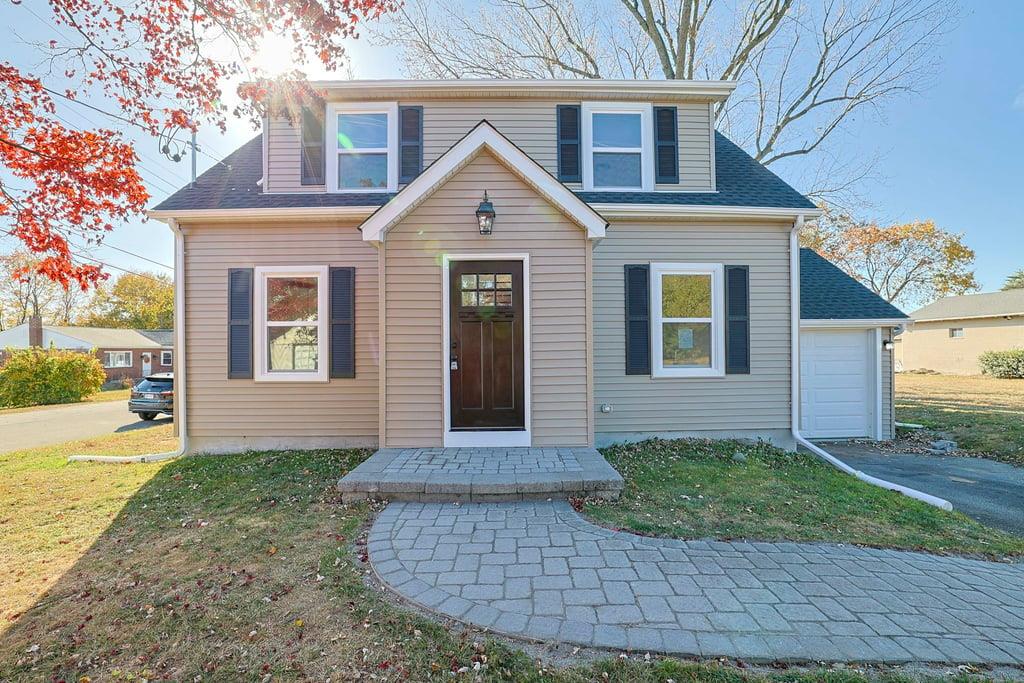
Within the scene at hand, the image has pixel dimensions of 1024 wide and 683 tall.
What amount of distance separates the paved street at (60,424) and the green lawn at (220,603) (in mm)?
6476

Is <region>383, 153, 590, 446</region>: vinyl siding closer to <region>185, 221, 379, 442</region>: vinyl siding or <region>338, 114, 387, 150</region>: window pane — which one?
<region>185, 221, 379, 442</region>: vinyl siding

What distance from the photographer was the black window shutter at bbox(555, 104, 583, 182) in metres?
7.16

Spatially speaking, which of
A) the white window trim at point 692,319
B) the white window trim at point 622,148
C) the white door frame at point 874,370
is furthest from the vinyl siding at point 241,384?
the white door frame at point 874,370

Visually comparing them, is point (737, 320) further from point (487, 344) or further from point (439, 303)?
point (439, 303)

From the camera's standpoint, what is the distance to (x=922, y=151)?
17.2m

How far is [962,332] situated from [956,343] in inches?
26.6

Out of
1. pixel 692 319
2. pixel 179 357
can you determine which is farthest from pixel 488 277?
pixel 179 357

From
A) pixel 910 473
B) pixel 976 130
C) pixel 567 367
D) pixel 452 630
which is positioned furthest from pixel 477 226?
pixel 976 130

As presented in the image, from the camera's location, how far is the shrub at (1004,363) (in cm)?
1970

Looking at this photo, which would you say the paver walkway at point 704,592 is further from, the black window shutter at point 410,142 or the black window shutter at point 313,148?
the black window shutter at point 313,148

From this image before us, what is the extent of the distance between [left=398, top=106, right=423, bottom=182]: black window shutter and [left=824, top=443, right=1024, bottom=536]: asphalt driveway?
27.4 ft

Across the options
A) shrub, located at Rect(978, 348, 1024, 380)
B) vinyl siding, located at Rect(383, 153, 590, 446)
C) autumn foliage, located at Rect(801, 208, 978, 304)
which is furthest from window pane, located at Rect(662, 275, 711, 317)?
shrub, located at Rect(978, 348, 1024, 380)

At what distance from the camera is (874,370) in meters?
8.17

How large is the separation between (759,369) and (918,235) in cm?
2790
